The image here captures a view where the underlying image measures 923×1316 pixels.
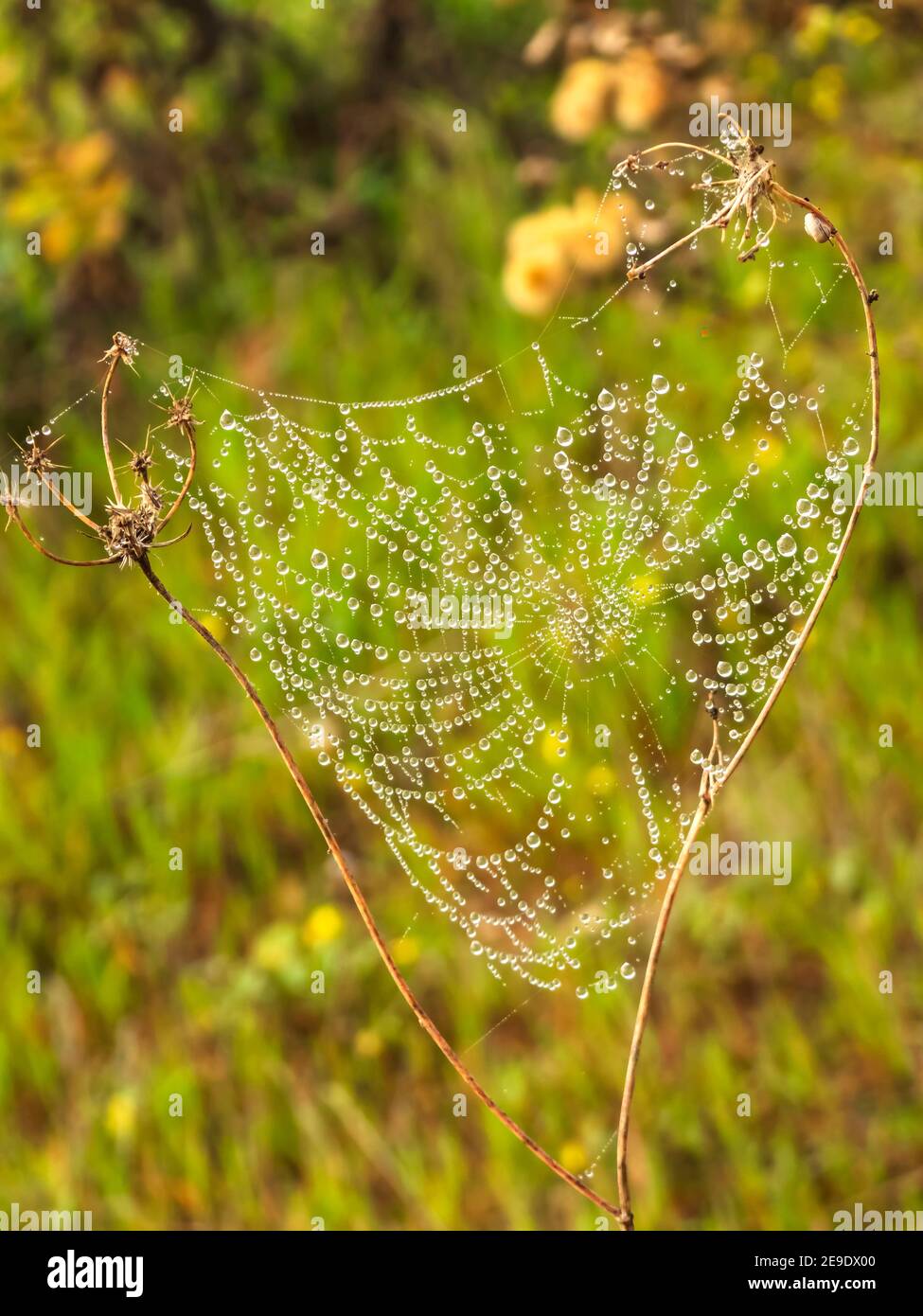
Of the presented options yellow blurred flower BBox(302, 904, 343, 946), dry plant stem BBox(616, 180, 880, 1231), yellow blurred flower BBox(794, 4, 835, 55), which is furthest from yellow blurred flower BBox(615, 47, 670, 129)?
dry plant stem BBox(616, 180, 880, 1231)

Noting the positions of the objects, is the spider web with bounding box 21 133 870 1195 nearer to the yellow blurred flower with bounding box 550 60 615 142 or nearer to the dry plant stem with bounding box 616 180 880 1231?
the yellow blurred flower with bounding box 550 60 615 142

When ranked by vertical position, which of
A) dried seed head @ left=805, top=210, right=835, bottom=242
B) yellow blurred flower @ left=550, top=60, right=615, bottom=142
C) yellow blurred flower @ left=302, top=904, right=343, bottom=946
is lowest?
yellow blurred flower @ left=302, top=904, right=343, bottom=946

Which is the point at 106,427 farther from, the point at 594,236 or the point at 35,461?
the point at 594,236

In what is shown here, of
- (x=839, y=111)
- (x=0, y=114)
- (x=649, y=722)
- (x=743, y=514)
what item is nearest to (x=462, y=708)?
(x=649, y=722)

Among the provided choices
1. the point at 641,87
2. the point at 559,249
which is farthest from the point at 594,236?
the point at 641,87

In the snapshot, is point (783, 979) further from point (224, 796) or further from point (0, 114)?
point (0, 114)

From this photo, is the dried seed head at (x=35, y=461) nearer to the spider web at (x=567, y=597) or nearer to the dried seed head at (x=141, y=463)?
the dried seed head at (x=141, y=463)

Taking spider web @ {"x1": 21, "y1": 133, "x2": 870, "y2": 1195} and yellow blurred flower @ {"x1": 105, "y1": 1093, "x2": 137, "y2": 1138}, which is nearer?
yellow blurred flower @ {"x1": 105, "y1": 1093, "x2": 137, "y2": 1138}
